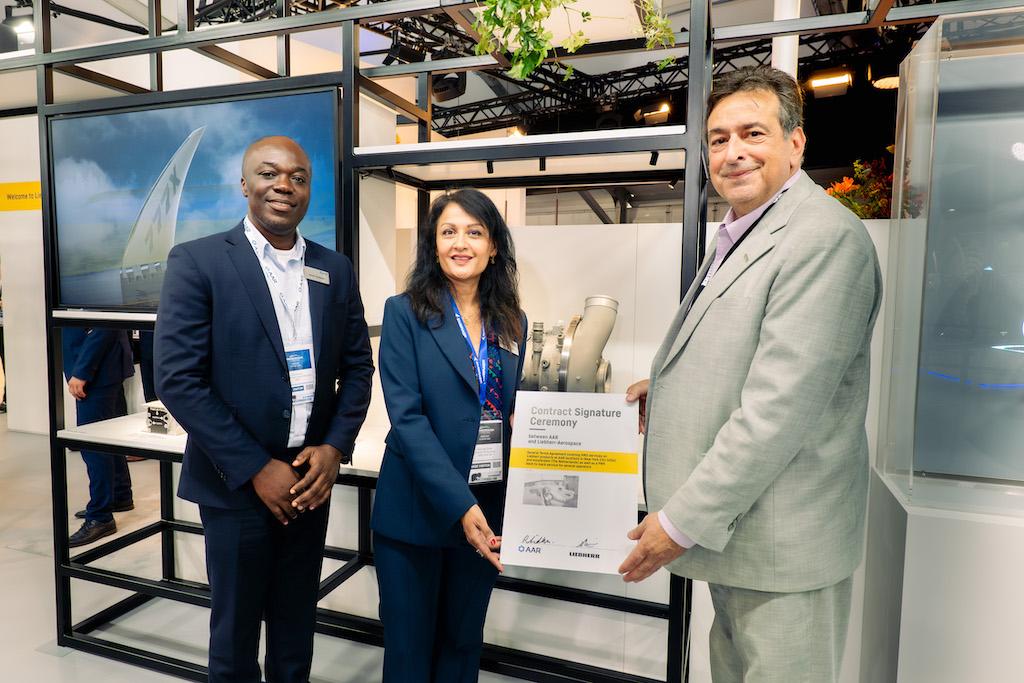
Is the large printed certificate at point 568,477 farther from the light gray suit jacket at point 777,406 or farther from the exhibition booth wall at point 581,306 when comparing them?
the exhibition booth wall at point 581,306

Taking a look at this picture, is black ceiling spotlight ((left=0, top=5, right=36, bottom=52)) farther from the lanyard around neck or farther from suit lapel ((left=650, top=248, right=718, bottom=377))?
suit lapel ((left=650, top=248, right=718, bottom=377))

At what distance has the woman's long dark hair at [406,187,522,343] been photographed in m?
1.69

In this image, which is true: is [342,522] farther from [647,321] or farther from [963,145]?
[963,145]

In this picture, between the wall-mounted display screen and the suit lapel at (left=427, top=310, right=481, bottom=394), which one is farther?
the wall-mounted display screen

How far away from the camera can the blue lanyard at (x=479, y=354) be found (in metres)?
1.69

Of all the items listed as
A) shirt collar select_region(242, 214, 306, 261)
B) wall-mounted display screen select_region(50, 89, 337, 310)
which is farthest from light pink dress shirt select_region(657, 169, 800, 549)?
wall-mounted display screen select_region(50, 89, 337, 310)

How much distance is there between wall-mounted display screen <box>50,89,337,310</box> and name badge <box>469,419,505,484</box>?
1.02m

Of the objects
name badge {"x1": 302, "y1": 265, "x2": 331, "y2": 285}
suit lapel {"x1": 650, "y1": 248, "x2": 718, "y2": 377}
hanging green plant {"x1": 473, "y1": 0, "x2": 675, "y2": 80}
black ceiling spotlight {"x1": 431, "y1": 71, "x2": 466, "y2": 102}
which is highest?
black ceiling spotlight {"x1": 431, "y1": 71, "x2": 466, "y2": 102}

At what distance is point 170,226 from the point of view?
8.11ft

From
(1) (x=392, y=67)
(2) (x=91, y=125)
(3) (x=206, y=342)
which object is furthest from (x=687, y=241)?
(2) (x=91, y=125)

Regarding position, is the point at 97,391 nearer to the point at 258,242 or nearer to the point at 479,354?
the point at 258,242

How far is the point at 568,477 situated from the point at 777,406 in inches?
22.1

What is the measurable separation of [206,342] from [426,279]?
24.3 inches

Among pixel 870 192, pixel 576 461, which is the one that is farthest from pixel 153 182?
pixel 870 192
